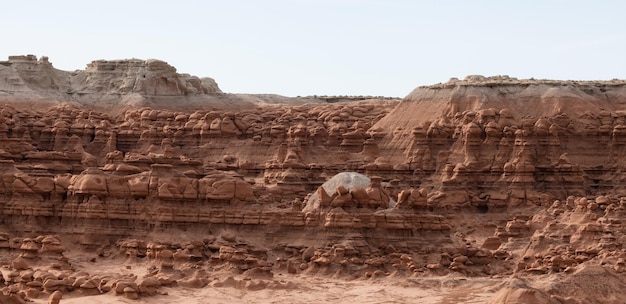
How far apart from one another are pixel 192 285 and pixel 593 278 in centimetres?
1020

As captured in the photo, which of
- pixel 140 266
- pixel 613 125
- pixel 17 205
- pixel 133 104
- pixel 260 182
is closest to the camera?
pixel 140 266

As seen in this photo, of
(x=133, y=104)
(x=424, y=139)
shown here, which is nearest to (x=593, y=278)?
(x=424, y=139)

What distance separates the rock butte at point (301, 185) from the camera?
4753 cm

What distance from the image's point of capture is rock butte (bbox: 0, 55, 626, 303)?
47531 mm

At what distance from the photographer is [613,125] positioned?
72.2m

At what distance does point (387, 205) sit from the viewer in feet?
164

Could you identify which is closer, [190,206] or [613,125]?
[190,206]

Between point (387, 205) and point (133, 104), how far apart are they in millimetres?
38085

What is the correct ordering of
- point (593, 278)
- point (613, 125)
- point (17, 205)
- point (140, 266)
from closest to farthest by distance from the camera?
point (593, 278) → point (140, 266) → point (17, 205) → point (613, 125)

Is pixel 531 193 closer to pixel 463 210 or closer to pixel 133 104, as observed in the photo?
pixel 463 210

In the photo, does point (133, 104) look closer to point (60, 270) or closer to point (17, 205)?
point (17, 205)

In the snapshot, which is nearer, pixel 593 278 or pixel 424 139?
pixel 593 278

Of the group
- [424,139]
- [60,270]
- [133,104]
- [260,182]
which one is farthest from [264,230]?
[133,104]

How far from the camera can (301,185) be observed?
66.2 meters
